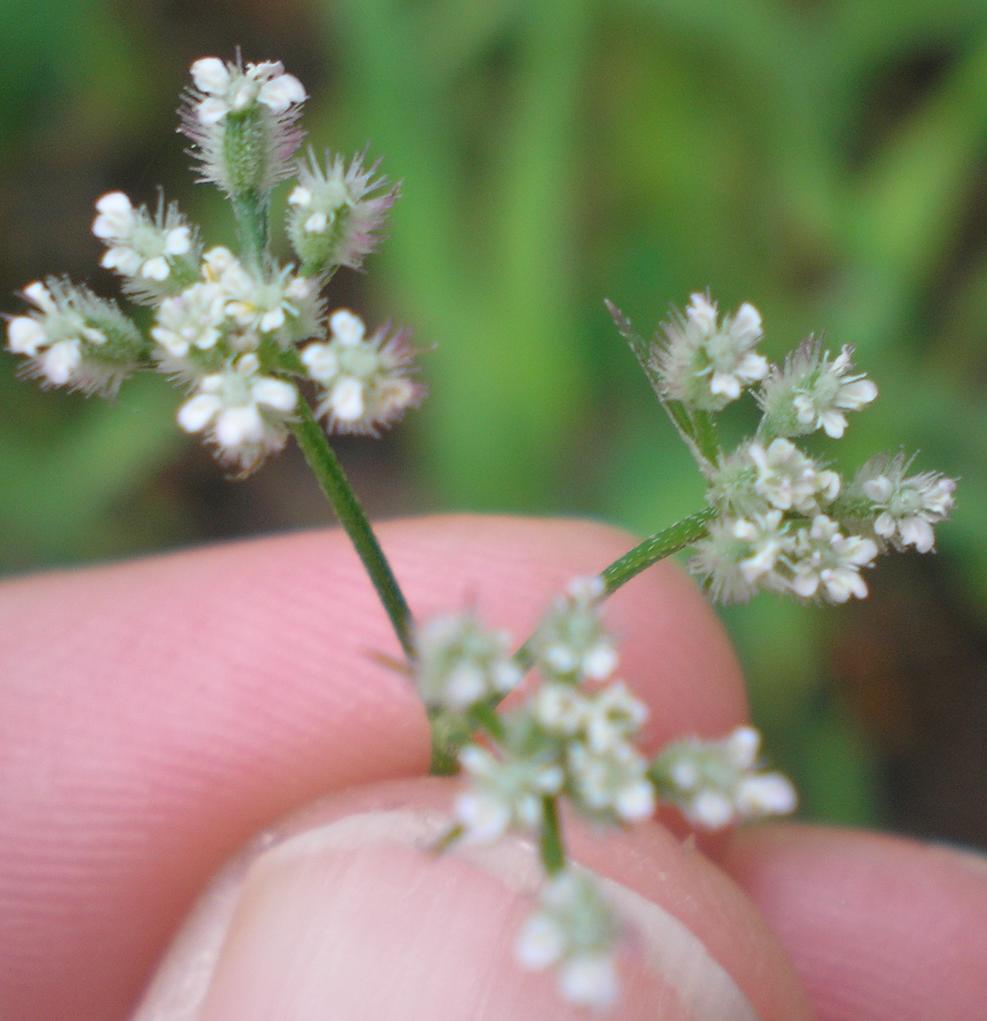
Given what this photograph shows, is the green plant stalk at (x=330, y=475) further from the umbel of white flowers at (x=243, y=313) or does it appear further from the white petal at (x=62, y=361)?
the white petal at (x=62, y=361)

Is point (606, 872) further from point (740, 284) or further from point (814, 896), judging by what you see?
point (740, 284)

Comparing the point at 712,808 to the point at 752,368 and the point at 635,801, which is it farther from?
the point at 752,368

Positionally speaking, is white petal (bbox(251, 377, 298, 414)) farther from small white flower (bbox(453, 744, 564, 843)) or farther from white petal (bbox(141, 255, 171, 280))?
small white flower (bbox(453, 744, 564, 843))

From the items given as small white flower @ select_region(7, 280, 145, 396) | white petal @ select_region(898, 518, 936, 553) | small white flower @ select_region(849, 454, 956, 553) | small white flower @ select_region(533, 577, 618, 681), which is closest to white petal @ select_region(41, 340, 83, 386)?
small white flower @ select_region(7, 280, 145, 396)

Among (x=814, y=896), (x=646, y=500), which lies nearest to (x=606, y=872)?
(x=814, y=896)

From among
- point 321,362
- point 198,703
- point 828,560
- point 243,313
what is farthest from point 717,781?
point 198,703

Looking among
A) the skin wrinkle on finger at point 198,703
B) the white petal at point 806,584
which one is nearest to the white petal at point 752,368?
the white petal at point 806,584
